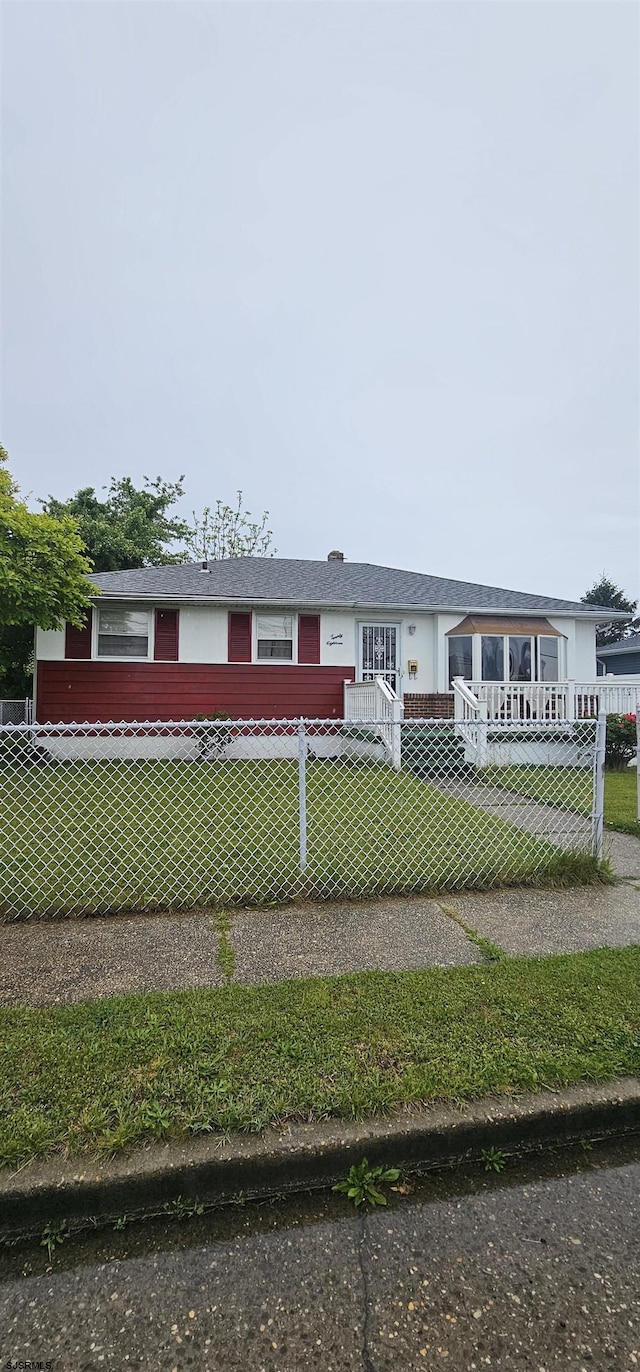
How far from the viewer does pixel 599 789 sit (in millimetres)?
4445

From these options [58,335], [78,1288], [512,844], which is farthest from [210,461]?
[78,1288]

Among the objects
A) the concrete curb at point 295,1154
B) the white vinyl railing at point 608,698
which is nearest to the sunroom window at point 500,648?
the white vinyl railing at point 608,698

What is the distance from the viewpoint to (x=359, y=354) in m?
15.5

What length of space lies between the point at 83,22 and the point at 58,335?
23.9 feet

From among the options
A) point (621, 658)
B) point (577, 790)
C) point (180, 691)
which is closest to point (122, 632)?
point (180, 691)

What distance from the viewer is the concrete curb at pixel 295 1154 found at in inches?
66.1

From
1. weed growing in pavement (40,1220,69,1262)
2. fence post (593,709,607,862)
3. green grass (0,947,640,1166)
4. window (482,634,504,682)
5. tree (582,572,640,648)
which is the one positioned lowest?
weed growing in pavement (40,1220,69,1262)

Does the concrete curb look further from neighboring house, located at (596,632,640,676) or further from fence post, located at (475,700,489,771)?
neighboring house, located at (596,632,640,676)

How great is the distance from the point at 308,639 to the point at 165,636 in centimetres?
290

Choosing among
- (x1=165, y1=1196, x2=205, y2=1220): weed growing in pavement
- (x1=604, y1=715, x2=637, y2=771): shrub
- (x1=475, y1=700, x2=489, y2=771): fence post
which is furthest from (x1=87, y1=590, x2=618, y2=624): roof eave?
(x1=165, y1=1196, x2=205, y2=1220): weed growing in pavement

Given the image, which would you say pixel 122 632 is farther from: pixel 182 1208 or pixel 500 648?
pixel 182 1208

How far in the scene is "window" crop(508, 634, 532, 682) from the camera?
12875mm

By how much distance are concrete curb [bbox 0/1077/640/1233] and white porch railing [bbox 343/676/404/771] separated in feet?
22.7

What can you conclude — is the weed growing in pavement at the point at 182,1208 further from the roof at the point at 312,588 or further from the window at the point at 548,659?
the window at the point at 548,659
